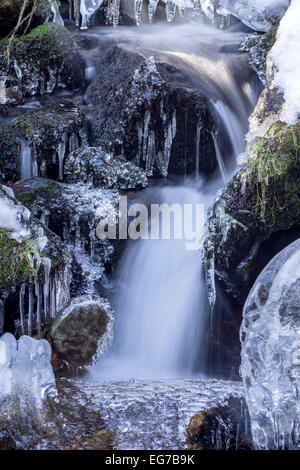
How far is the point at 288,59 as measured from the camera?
4574 mm

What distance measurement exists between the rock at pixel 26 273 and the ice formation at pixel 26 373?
497 millimetres

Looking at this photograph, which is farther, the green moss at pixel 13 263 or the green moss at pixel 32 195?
the green moss at pixel 32 195

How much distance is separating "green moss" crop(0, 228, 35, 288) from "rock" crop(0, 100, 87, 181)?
1795 millimetres

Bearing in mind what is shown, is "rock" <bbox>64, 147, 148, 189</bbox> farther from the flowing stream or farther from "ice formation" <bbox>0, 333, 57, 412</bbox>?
"ice formation" <bbox>0, 333, 57, 412</bbox>

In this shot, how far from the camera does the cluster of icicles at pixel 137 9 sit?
27.5 ft

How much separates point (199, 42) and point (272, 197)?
11.6ft

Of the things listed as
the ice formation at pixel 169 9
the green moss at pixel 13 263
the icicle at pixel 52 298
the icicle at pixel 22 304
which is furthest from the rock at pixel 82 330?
the ice formation at pixel 169 9

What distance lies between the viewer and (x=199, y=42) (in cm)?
721

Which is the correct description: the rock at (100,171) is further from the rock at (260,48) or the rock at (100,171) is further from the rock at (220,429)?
the rock at (220,429)

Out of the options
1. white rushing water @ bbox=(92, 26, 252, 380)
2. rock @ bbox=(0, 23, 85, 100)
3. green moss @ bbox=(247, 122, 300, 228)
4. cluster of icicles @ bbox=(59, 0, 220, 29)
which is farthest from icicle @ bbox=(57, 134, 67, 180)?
cluster of icicles @ bbox=(59, 0, 220, 29)

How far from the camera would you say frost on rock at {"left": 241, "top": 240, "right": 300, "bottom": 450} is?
11.5 feet
